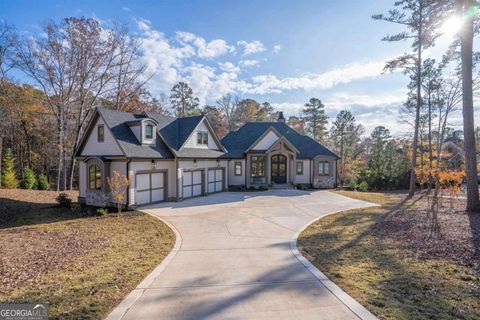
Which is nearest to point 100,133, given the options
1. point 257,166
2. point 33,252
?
point 33,252

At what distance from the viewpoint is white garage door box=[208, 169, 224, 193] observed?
20.8 metres

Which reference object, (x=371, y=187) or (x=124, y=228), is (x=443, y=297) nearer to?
(x=124, y=228)

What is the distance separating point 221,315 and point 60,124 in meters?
24.6

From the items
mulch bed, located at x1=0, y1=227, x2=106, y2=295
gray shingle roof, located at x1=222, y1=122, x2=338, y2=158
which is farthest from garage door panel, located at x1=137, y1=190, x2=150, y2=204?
gray shingle roof, located at x1=222, y1=122, x2=338, y2=158

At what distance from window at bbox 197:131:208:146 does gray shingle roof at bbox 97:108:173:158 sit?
334cm

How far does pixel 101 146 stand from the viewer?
16.2 meters

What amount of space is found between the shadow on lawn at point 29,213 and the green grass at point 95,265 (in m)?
1.26

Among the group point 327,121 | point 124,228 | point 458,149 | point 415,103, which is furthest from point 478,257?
point 458,149

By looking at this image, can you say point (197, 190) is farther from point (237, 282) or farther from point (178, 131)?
point (237, 282)

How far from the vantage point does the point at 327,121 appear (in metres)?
43.2

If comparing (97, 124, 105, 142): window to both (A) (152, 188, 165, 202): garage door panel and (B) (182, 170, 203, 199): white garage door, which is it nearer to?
(A) (152, 188, 165, 202): garage door panel

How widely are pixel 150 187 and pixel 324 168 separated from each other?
1700cm

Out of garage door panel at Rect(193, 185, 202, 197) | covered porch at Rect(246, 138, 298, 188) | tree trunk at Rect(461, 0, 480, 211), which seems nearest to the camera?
tree trunk at Rect(461, 0, 480, 211)

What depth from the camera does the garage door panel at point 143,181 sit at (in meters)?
15.4
